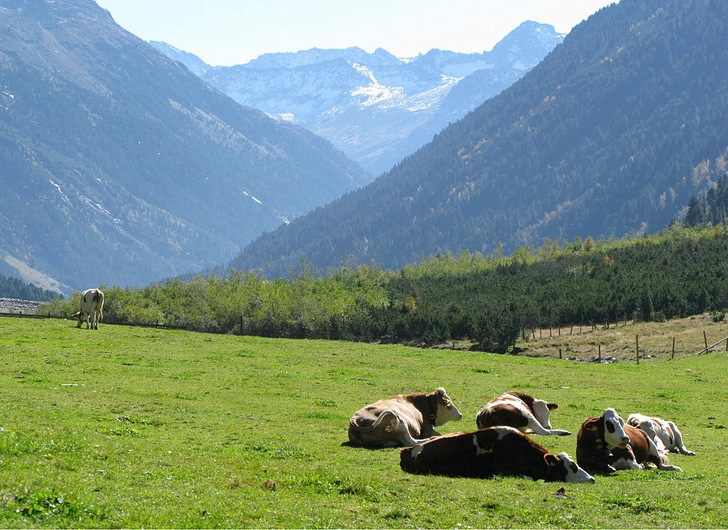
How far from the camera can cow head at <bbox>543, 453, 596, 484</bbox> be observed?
47.6 feet

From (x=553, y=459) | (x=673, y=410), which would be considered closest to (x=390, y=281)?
(x=673, y=410)

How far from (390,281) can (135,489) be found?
173402mm

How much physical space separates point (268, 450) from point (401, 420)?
3.34m

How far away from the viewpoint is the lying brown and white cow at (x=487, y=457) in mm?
14773

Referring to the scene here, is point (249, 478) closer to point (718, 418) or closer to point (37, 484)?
point (37, 484)

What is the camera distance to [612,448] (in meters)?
16.2

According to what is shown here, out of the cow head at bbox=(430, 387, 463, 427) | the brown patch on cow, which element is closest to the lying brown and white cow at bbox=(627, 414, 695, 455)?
the brown patch on cow

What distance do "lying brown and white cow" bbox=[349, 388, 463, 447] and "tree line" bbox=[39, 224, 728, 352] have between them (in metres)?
62.1

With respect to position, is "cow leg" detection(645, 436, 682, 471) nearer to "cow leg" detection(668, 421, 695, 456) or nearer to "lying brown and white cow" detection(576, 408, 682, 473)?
"lying brown and white cow" detection(576, 408, 682, 473)

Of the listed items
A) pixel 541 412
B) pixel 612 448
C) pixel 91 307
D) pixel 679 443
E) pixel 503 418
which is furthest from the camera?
pixel 91 307

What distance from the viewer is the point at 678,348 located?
65.1 metres

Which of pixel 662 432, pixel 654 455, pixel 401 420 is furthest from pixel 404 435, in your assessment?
pixel 662 432

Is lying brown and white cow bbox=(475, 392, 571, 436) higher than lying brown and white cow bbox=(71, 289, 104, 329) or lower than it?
lower

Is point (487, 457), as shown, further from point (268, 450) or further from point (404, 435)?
point (268, 450)
